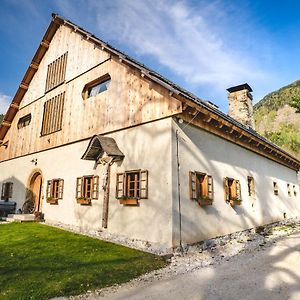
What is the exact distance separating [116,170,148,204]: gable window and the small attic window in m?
4.33

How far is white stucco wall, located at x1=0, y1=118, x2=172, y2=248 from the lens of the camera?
26.6 ft

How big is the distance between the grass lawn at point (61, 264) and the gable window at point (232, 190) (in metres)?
4.29

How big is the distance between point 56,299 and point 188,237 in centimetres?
440

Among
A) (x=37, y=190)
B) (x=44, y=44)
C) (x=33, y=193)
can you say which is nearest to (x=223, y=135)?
(x=37, y=190)

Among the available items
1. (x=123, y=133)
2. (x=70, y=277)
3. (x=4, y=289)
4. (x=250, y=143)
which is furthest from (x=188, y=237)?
(x=250, y=143)

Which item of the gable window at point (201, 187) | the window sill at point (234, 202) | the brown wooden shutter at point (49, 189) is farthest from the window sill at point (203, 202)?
the brown wooden shutter at point (49, 189)

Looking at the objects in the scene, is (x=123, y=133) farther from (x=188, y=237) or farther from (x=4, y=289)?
(x=4, y=289)

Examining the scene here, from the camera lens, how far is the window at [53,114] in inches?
550

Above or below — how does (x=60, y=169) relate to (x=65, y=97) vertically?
below

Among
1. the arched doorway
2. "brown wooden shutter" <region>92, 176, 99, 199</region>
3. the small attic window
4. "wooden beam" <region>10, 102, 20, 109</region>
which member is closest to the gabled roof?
"wooden beam" <region>10, 102, 20, 109</region>

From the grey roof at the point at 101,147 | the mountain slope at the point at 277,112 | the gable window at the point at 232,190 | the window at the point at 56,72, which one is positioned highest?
the mountain slope at the point at 277,112

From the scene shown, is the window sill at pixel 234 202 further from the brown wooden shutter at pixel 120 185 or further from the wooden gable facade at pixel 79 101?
the wooden gable facade at pixel 79 101

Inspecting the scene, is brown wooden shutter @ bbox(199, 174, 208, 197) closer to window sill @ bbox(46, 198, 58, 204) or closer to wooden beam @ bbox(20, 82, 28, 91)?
window sill @ bbox(46, 198, 58, 204)

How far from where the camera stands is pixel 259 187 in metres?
13.7
